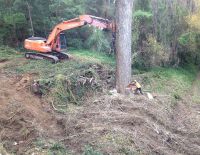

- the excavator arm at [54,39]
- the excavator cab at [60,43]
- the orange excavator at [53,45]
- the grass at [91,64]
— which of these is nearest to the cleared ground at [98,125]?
the grass at [91,64]

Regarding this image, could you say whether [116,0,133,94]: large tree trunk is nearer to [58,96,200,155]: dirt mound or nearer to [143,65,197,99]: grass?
[58,96,200,155]: dirt mound

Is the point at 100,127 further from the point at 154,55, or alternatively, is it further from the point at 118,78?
the point at 154,55

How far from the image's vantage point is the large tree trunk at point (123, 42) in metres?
10.4

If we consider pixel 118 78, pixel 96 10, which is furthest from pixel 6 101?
pixel 96 10

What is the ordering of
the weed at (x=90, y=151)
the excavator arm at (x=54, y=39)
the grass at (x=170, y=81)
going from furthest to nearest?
the grass at (x=170, y=81), the excavator arm at (x=54, y=39), the weed at (x=90, y=151)

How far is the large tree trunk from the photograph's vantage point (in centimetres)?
1038

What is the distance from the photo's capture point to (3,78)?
429 inches

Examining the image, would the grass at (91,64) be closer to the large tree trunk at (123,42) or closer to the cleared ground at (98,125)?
the cleared ground at (98,125)

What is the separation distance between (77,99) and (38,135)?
2.45 meters

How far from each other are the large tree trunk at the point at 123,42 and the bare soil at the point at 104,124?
1016 mm

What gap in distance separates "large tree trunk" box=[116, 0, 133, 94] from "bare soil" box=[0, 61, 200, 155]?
3.33 feet

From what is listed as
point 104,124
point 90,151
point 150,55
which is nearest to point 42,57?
point 150,55

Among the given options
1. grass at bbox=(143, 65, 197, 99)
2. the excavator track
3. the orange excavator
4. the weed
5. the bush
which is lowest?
grass at bbox=(143, 65, 197, 99)

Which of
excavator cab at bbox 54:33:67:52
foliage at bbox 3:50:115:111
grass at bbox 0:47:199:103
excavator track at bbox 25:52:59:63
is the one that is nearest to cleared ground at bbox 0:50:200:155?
foliage at bbox 3:50:115:111
